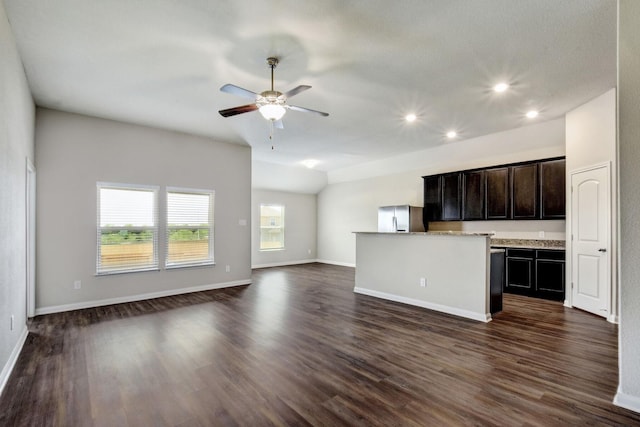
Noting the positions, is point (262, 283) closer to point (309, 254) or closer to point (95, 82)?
point (309, 254)

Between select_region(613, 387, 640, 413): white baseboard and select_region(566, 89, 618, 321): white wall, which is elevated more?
select_region(566, 89, 618, 321): white wall

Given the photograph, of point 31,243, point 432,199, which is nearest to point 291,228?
point 432,199

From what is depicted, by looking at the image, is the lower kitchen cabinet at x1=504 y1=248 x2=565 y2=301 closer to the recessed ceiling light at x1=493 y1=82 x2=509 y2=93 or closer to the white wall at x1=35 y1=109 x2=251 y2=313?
the recessed ceiling light at x1=493 y1=82 x2=509 y2=93

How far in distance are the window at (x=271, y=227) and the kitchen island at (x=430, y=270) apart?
4206 millimetres

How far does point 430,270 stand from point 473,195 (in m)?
2.59

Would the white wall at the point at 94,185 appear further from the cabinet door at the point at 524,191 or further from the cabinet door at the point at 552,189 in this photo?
the cabinet door at the point at 552,189

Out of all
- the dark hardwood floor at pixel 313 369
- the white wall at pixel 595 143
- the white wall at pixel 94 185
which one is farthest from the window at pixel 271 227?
the white wall at pixel 595 143

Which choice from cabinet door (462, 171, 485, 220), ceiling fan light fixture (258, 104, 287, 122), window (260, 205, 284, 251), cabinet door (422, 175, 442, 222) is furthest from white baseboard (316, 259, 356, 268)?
ceiling fan light fixture (258, 104, 287, 122)

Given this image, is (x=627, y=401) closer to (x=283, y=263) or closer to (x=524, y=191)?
(x=524, y=191)

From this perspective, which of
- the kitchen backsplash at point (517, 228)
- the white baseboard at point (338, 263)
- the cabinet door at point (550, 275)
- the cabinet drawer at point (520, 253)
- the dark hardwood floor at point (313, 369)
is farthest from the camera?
the white baseboard at point (338, 263)

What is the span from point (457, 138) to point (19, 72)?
662 cm

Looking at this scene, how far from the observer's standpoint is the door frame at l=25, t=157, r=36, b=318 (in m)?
3.97

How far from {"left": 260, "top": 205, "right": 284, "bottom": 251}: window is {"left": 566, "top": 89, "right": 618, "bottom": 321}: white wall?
22.9ft

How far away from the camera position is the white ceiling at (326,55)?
2488 millimetres
